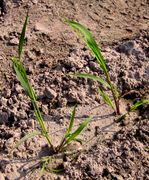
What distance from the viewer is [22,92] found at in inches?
68.1

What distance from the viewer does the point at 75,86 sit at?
172cm

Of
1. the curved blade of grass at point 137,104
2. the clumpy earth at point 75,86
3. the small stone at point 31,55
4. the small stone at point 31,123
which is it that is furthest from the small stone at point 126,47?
the small stone at point 31,123

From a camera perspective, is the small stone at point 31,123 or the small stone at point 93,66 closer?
the small stone at point 31,123

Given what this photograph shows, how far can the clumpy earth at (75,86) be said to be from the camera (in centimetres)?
151

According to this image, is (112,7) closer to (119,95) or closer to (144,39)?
(144,39)

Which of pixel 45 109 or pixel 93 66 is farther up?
pixel 93 66

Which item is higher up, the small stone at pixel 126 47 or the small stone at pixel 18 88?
the small stone at pixel 126 47

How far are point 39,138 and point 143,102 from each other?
1.53 feet

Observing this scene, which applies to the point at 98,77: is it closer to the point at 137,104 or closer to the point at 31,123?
the point at 137,104

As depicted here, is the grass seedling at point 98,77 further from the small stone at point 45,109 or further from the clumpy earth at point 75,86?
the small stone at point 45,109

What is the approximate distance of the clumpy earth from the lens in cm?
151

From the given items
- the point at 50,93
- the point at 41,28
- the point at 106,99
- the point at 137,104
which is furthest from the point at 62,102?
the point at 41,28

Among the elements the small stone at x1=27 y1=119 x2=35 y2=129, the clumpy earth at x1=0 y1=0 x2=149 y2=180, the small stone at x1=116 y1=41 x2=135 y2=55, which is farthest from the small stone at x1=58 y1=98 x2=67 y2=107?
the small stone at x1=116 y1=41 x2=135 y2=55

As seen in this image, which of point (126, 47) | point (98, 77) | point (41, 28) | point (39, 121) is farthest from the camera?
point (41, 28)
